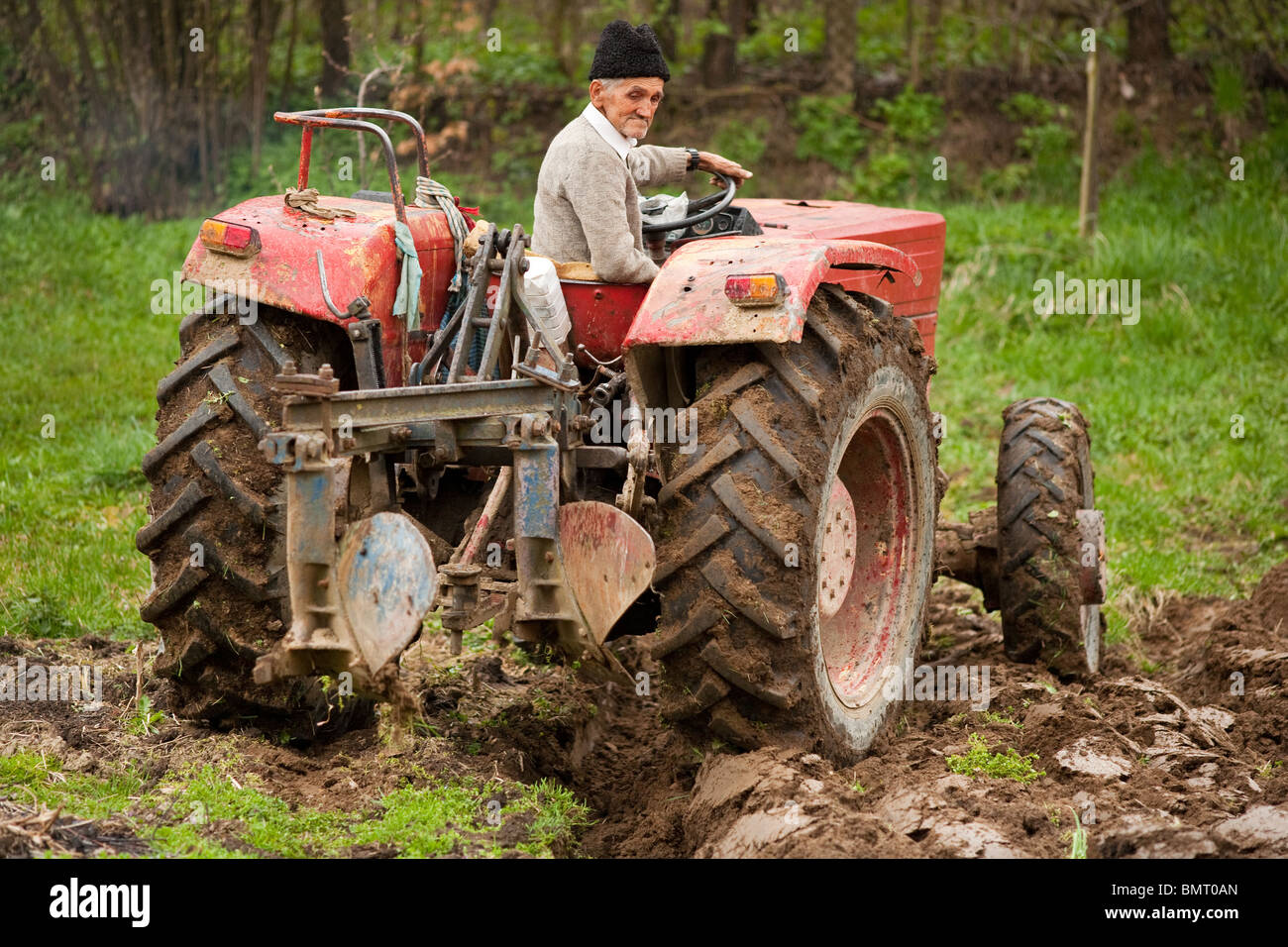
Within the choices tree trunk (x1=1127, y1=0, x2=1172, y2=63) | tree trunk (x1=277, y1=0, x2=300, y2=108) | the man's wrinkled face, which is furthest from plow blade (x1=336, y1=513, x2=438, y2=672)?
tree trunk (x1=1127, y1=0, x2=1172, y2=63)

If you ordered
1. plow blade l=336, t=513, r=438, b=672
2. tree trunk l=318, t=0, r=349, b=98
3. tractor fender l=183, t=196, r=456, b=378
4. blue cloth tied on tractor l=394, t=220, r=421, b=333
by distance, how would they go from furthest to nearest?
1. tree trunk l=318, t=0, r=349, b=98
2. blue cloth tied on tractor l=394, t=220, r=421, b=333
3. tractor fender l=183, t=196, r=456, b=378
4. plow blade l=336, t=513, r=438, b=672

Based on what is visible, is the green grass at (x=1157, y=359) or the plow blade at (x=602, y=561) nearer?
the plow blade at (x=602, y=561)

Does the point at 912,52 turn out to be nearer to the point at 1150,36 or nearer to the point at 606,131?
the point at 1150,36

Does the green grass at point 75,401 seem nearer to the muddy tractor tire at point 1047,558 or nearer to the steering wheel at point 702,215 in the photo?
the steering wheel at point 702,215

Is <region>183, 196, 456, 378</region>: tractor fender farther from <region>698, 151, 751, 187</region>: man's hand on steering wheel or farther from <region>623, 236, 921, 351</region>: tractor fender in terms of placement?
<region>698, 151, 751, 187</region>: man's hand on steering wheel

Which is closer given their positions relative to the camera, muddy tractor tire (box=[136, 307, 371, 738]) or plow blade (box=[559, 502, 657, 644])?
plow blade (box=[559, 502, 657, 644])

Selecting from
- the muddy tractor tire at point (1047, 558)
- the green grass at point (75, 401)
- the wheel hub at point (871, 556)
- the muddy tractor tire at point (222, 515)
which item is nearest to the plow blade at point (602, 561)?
the muddy tractor tire at point (222, 515)

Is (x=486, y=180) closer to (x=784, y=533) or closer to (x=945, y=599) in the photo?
(x=945, y=599)

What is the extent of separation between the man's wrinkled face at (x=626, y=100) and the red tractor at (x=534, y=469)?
44 cm

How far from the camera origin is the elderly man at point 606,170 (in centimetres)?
466

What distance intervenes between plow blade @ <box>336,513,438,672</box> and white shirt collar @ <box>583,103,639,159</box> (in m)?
1.63

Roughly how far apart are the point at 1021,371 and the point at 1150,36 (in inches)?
258

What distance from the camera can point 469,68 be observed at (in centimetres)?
1466

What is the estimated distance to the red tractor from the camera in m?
4.04
